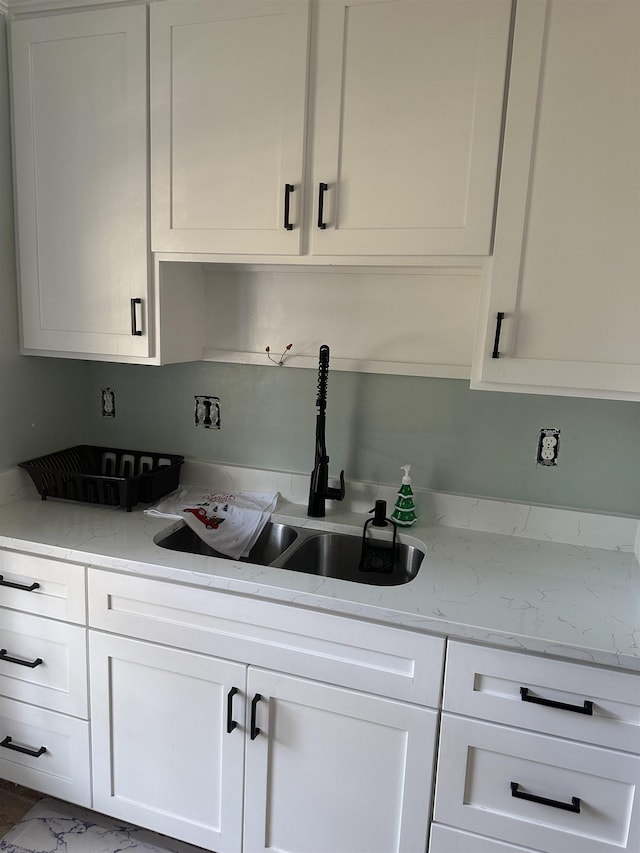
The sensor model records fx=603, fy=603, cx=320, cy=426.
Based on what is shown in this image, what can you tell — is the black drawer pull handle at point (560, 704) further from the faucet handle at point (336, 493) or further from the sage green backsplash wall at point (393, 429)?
the faucet handle at point (336, 493)

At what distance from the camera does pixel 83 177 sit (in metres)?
1.83

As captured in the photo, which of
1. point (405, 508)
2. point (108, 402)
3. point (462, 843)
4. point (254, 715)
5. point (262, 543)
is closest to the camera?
point (462, 843)

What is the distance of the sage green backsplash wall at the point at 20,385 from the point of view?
74.4 inches

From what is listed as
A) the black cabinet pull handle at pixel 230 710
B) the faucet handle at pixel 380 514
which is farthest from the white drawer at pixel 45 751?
the faucet handle at pixel 380 514

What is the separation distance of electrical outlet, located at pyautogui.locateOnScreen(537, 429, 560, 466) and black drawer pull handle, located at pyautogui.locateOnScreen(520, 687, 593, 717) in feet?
2.43

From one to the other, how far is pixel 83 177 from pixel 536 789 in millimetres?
2023

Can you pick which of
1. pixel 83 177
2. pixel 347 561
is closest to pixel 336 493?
pixel 347 561

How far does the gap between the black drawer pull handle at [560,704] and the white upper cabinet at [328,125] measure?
1.03 m

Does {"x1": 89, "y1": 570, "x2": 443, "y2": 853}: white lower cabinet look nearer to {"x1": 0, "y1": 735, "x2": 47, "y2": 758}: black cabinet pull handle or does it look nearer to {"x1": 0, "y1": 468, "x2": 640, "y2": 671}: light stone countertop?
{"x1": 0, "y1": 468, "x2": 640, "y2": 671}: light stone countertop

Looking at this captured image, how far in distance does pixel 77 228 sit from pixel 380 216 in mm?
959

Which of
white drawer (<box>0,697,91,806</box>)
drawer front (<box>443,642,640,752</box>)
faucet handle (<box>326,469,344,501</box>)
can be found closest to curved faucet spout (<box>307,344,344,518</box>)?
faucet handle (<box>326,469,344,501</box>)

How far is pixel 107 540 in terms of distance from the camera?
5.56 ft

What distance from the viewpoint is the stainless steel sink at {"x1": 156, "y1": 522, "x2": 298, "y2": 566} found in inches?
74.9

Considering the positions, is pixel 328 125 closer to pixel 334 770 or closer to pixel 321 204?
pixel 321 204
